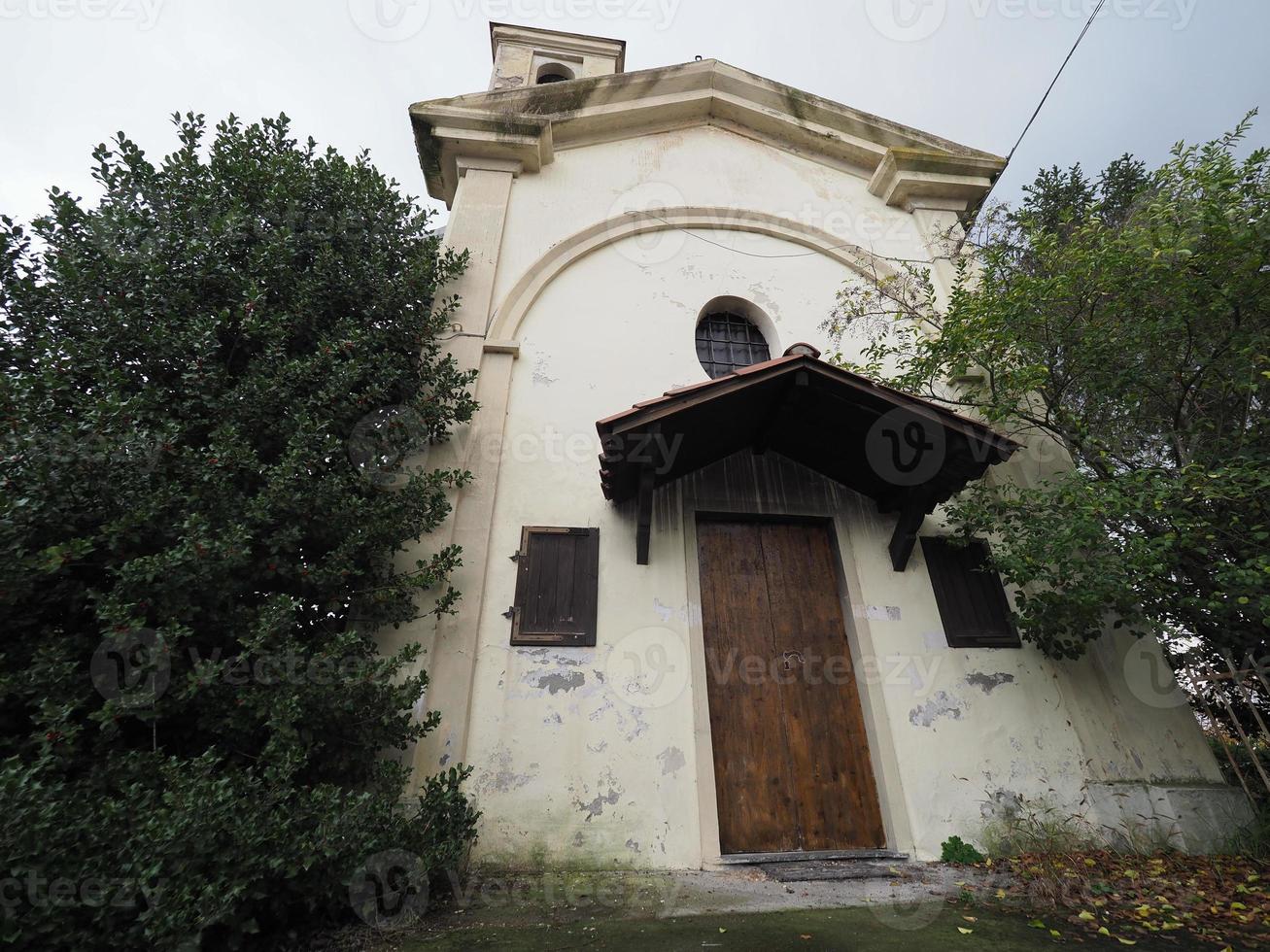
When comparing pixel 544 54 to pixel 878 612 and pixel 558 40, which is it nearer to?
pixel 558 40

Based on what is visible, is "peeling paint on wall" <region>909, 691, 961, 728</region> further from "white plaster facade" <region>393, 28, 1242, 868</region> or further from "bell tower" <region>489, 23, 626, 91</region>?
"bell tower" <region>489, 23, 626, 91</region>

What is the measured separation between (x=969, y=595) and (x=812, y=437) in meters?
2.05

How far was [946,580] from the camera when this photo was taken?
17.0ft

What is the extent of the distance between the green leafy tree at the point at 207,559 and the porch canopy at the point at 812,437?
157 centimetres

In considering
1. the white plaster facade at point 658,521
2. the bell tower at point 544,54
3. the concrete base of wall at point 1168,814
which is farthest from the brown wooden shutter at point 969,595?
the bell tower at point 544,54

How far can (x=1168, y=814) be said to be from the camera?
435 centimetres

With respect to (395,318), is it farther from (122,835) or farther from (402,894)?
(402,894)

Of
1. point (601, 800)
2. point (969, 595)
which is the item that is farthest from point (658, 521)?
point (969, 595)

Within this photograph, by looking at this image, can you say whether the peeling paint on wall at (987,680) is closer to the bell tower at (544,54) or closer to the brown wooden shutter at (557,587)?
the brown wooden shutter at (557,587)

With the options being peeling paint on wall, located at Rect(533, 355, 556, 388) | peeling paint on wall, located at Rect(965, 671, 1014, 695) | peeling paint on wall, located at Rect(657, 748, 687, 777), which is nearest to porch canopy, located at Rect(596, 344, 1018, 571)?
peeling paint on wall, located at Rect(965, 671, 1014, 695)

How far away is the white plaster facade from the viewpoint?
4113 mm

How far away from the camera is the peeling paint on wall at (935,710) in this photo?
462 cm

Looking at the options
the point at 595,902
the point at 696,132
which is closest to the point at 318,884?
the point at 595,902

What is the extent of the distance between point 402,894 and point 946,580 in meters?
4.85
